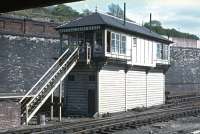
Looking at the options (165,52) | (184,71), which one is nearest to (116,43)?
(165,52)

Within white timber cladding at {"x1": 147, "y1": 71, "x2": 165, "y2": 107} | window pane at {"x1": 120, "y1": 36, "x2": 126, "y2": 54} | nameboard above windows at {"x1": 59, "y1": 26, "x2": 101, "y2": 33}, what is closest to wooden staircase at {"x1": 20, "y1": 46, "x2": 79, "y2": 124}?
nameboard above windows at {"x1": 59, "y1": 26, "x2": 101, "y2": 33}

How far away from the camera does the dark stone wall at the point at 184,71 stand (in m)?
56.6

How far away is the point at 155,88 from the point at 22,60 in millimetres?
13192

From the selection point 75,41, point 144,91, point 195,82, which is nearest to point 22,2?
point 75,41

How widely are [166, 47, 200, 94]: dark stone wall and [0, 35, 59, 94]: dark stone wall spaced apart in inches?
723

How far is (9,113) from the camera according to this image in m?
22.0

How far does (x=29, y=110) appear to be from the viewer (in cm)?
2445

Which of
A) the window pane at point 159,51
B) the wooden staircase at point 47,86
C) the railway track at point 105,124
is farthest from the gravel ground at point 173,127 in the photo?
the window pane at point 159,51

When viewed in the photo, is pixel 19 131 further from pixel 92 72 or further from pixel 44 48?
pixel 44 48

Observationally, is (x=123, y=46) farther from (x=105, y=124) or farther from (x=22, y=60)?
(x=22, y=60)

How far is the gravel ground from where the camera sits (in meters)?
20.8

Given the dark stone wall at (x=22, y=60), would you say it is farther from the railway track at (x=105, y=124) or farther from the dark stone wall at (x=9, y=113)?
the dark stone wall at (x=9, y=113)

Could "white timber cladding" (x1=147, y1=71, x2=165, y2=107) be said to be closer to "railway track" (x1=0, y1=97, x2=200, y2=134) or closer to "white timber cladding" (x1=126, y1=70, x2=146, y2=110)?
"white timber cladding" (x1=126, y1=70, x2=146, y2=110)

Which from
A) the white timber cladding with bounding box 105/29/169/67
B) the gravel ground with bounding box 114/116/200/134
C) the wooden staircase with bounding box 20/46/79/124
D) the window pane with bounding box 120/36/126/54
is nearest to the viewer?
the gravel ground with bounding box 114/116/200/134
